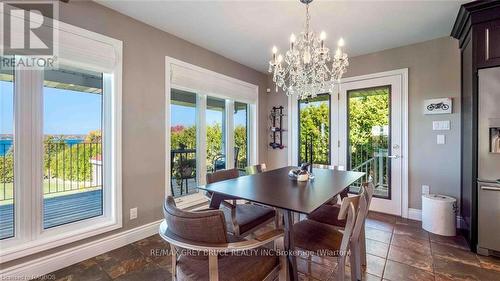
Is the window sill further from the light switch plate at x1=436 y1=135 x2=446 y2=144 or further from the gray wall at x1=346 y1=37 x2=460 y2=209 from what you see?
the light switch plate at x1=436 y1=135 x2=446 y2=144

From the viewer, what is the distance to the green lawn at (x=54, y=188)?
1.82 metres

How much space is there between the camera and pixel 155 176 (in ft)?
8.97

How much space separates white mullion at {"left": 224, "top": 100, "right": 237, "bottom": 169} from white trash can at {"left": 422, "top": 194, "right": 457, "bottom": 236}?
282 cm

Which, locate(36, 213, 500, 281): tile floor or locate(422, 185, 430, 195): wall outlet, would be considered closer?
locate(36, 213, 500, 281): tile floor

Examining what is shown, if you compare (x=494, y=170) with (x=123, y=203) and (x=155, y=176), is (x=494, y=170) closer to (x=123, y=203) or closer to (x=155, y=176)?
(x=155, y=176)

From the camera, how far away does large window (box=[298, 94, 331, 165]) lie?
393 centimetres

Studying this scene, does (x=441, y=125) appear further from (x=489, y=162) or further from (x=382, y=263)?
(x=382, y=263)

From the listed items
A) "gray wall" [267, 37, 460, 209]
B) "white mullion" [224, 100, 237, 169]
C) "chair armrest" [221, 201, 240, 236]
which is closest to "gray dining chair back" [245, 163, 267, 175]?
"chair armrest" [221, 201, 240, 236]

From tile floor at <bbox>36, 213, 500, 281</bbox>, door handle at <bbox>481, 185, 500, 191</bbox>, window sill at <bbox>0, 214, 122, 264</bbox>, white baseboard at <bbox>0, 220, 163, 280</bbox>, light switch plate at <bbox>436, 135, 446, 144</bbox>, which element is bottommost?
tile floor at <bbox>36, 213, 500, 281</bbox>

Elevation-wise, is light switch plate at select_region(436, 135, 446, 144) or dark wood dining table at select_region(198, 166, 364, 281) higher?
light switch plate at select_region(436, 135, 446, 144)

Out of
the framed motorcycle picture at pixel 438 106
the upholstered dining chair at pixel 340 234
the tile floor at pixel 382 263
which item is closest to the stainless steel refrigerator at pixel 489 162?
the tile floor at pixel 382 263

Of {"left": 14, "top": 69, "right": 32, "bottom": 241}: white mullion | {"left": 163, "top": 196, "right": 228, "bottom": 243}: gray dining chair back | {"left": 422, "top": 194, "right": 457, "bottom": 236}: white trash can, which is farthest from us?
{"left": 422, "top": 194, "right": 457, "bottom": 236}: white trash can

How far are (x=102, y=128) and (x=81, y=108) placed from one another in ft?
0.87

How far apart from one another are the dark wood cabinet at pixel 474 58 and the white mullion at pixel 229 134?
306 centimetres
